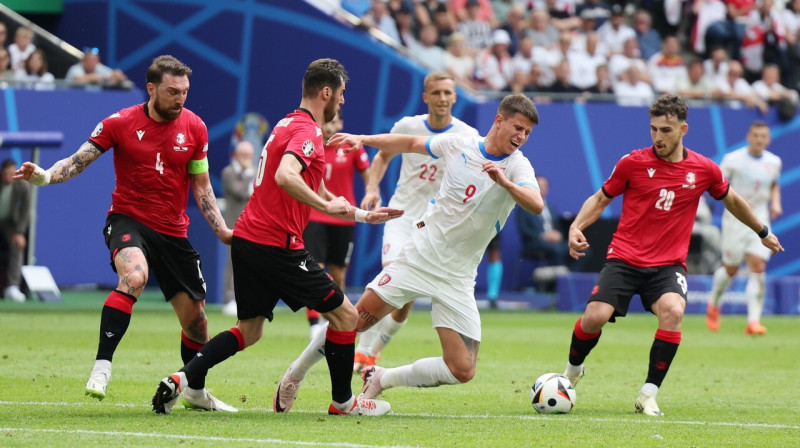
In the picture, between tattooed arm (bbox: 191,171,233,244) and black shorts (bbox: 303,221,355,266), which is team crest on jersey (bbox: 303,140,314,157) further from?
black shorts (bbox: 303,221,355,266)

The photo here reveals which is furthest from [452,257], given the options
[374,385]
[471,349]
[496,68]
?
[496,68]

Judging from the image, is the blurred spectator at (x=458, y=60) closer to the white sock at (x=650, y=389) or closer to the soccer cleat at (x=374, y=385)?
the white sock at (x=650, y=389)

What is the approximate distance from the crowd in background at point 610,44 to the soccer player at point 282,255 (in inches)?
574

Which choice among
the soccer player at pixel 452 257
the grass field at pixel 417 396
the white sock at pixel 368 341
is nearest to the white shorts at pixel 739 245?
the grass field at pixel 417 396

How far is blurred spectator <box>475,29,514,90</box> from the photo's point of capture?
23.3 metres

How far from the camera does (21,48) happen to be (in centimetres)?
2086

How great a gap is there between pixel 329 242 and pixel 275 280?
6.14 metres

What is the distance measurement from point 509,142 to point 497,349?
626 cm

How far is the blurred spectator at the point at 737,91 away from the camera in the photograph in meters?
24.1

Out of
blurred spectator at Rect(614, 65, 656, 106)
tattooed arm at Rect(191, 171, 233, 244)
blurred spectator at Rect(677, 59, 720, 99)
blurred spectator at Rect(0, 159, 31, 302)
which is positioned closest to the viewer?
tattooed arm at Rect(191, 171, 233, 244)

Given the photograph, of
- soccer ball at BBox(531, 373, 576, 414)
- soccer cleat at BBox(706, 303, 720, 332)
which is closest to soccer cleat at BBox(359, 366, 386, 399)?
soccer ball at BBox(531, 373, 576, 414)

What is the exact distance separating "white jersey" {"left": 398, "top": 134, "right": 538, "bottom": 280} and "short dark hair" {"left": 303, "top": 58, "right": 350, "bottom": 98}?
1106mm

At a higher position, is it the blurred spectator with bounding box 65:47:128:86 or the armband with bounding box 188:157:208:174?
the armband with bounding box 188:157:208:174

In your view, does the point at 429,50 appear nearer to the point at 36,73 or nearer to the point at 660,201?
the point at 36,73
